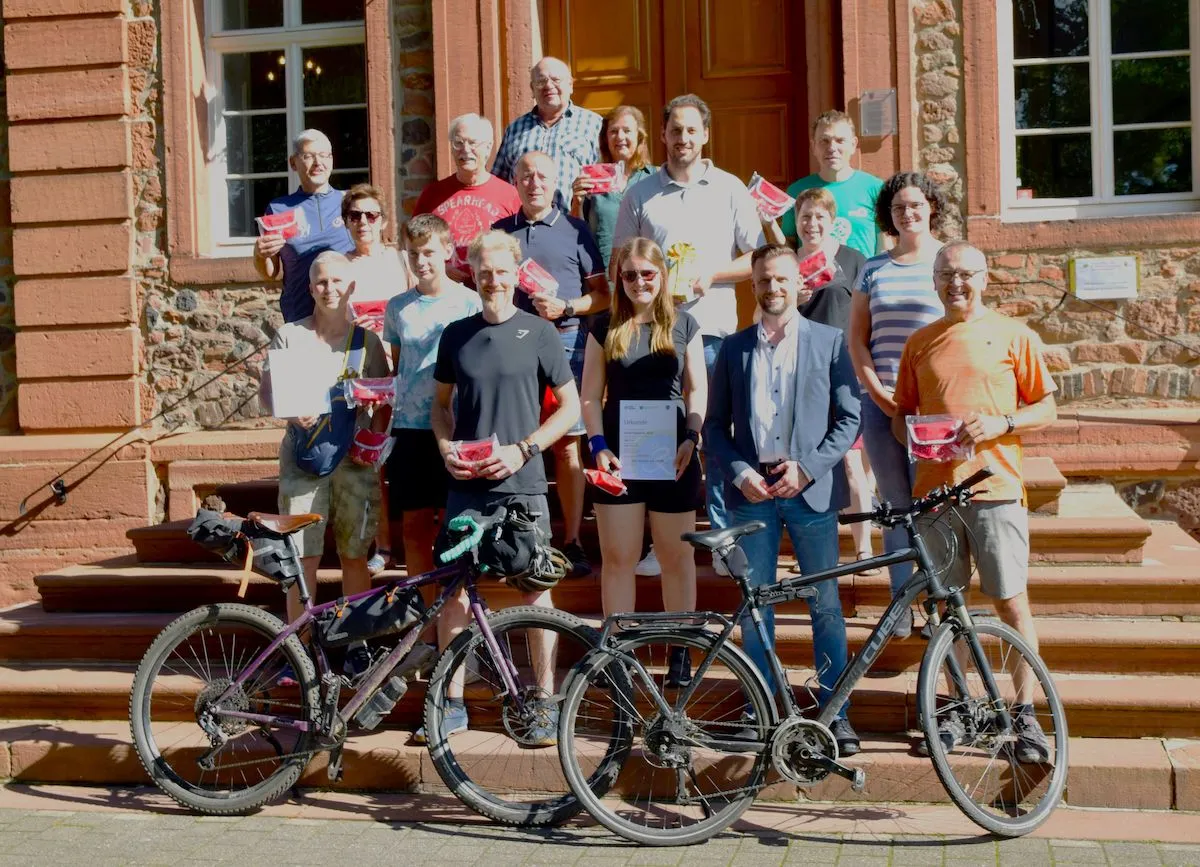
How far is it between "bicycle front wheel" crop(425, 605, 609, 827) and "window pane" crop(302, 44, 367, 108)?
211 inches

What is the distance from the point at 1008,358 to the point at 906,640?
1.27 m

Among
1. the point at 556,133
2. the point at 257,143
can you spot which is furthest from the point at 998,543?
the point at 257,143

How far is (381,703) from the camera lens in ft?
17.8

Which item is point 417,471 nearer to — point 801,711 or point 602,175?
point 602,175

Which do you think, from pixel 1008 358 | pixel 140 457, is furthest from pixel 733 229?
pixel 140 457

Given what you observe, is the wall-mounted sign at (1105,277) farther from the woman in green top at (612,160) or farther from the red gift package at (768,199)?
the woman in green top at (612,160)

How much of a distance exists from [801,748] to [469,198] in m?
3.04

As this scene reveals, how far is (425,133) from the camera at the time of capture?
9.43 meters

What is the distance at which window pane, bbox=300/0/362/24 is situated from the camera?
9859 millimetres

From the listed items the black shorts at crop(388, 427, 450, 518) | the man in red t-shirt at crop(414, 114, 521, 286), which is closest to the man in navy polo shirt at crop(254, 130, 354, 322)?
the man in red t-shirt at crop(414, 114, 521, 286)

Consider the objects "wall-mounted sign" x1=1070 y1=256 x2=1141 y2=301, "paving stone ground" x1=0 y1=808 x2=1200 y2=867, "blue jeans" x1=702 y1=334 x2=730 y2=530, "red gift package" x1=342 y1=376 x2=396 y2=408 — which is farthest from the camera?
"wall-mounted sign" x1=1070 y1=256 x2=1141 y2=301

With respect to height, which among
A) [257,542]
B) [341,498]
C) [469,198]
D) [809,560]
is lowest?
Result: [809,560]

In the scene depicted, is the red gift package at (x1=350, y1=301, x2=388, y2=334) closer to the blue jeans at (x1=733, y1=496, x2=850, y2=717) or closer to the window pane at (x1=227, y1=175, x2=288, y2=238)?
the blue jeans at (x1=733, y1=496, x2=850, y2=717)

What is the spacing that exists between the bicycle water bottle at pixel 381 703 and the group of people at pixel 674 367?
0.83 feet
